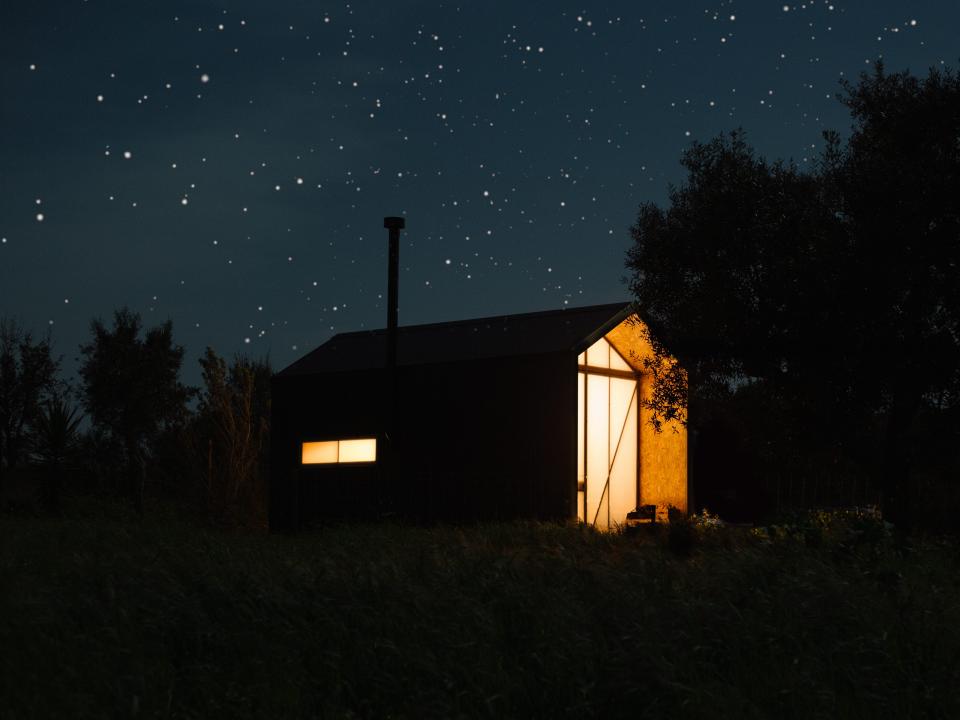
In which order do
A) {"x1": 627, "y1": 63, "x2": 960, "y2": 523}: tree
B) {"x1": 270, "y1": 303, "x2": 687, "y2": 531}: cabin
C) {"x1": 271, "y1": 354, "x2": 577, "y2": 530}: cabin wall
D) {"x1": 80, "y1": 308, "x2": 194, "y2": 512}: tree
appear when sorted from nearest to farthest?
1. {"x1": 627, "y1": 63, "x2": 960, "y2": 523}: tree
2. {"x1": 271, "y1": 354, "x2": 577, "y2": 530}: cabin wall
3. {"x1": 270, "y1": 303, "x2": 687, "y2": 531}: cabin
4. {"x1": 80, "y1": 308, "x2": 194, "y2": 512}: tree

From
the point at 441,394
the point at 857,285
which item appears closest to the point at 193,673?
the point at 857,285

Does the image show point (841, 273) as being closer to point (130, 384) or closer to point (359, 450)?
point (359, 450)

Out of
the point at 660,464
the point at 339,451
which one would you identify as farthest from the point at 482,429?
the point at 660,464

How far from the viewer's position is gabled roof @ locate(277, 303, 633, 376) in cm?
1928

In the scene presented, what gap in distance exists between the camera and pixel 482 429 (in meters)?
19.8

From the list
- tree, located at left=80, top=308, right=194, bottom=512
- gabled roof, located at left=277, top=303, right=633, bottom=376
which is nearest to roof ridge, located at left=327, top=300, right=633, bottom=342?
gabled roof, located at left=277, top=303, right=633, bottom=376

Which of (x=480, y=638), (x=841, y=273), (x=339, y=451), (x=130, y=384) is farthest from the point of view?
(x=130, y=384)

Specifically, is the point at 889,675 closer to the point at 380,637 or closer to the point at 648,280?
the point at 380,637

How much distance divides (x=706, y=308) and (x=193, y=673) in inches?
447

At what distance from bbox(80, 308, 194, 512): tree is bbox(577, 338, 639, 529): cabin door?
736 inches

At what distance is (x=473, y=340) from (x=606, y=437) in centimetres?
315

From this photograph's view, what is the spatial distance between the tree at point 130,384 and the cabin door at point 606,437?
18.7m

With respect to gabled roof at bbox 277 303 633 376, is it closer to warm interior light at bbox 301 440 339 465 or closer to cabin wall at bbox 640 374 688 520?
warm interior light at bbox 301 440 339 465

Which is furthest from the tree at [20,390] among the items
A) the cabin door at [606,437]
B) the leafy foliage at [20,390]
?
the cabin door at [606,437]
